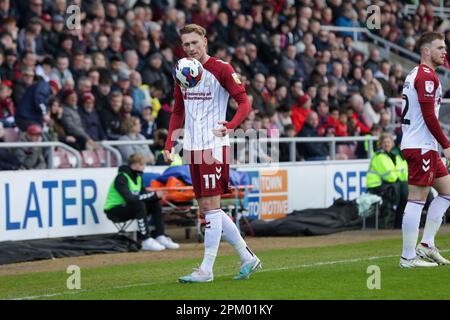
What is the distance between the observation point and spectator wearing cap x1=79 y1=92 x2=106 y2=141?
17.8 m

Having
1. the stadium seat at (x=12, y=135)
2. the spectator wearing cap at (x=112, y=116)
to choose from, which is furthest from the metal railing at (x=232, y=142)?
the spectator wearing cap at (x=112, y=116)

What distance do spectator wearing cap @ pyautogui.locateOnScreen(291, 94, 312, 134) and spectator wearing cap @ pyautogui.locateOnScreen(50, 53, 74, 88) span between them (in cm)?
517

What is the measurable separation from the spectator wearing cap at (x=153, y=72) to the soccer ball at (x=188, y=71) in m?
10.2

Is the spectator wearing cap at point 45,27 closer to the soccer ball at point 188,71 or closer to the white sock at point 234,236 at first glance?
the soccer ball at point 188,71

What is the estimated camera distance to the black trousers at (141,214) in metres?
15.8

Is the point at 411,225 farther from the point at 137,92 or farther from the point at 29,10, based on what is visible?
the point at 29,10

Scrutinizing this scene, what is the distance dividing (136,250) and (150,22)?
7196 millimetres

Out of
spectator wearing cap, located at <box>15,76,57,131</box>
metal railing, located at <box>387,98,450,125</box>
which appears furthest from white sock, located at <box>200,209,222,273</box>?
metal railing, located at <box>387,98,450,125</box>

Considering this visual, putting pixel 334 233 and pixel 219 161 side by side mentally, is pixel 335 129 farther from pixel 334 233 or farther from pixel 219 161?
pixel 219 161

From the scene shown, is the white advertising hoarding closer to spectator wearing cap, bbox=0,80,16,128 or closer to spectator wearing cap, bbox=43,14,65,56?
spectator wearing cap, bbox=0,80,16,128

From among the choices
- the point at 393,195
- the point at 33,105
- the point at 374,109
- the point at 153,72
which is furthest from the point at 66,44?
the point at 374,109

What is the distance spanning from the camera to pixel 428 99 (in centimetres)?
1083

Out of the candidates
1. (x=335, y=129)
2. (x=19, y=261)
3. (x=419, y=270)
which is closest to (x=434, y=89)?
(x=419, y=270)

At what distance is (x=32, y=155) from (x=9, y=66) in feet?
8.21
